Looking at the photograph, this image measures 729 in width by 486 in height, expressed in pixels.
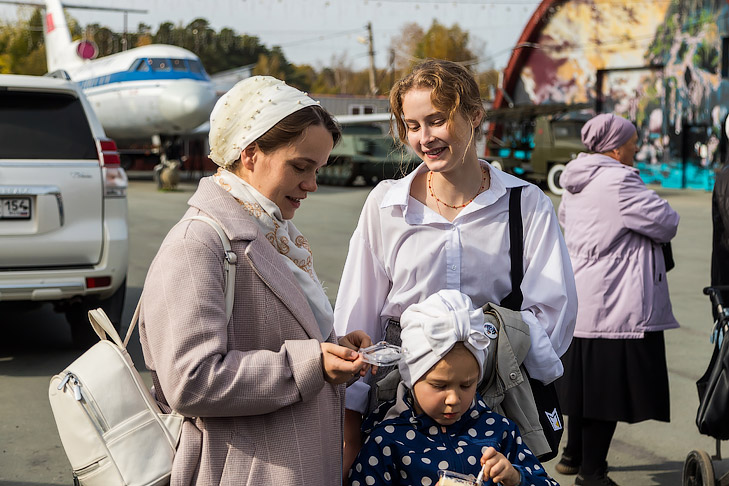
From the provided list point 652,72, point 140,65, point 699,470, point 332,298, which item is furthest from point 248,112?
point 652,72

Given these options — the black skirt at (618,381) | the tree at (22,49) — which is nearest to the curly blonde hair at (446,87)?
the black skirt at (618,381)

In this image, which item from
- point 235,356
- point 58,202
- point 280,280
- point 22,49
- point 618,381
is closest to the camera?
point 235,356

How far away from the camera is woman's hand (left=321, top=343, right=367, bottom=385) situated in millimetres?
1986

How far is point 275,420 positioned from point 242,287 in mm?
329

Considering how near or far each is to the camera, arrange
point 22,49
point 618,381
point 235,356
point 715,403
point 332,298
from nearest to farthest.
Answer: point 235,356 → point 715,403 → point 618,381 → point 332,298 → point 22,49

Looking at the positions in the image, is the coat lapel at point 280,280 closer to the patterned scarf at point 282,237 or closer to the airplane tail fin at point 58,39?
the patterned scarf at point 282,237

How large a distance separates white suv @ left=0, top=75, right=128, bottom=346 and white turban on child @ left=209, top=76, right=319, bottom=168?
15.5ft

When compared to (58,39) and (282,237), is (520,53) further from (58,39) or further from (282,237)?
(282,237)

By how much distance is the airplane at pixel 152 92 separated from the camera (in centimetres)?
2681

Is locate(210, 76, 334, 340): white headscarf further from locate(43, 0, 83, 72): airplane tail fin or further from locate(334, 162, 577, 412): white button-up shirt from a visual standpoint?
locate(43, 0, 83, 72): airplane tail fin

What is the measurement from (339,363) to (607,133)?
10.6 feet

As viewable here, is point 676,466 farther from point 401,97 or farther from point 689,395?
point 401,97

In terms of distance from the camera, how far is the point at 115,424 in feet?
6.49

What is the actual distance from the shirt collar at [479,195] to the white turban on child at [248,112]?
2.23ft
